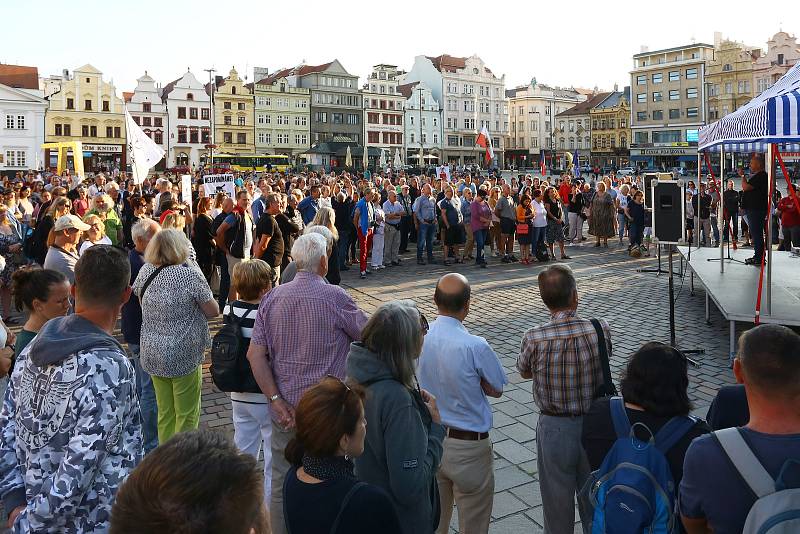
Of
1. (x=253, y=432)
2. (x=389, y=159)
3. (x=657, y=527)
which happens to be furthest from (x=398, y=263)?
(x=389, y=159)

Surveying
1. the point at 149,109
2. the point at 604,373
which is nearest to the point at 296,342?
the point at 604,373

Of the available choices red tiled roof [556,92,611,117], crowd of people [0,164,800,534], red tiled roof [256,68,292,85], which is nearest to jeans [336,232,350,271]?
crowd of people [0,164,800,534]

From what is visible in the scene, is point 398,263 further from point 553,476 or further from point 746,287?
point 553,476

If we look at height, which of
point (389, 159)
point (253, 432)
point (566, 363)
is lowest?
point (253, 432)

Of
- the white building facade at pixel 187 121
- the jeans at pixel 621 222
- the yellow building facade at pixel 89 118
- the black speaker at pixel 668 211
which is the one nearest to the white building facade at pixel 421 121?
the white building facade at pixel 187 121

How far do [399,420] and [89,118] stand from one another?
82.0 m

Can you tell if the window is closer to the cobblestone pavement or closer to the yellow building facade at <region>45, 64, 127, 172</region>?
the yellow building facade at <region>45, 64, 127, 172</region>

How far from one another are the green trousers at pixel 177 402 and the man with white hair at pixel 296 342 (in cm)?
108

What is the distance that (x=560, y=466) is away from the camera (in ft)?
12.2

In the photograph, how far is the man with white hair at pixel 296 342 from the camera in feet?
13.6

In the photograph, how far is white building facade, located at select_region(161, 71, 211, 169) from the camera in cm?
8100

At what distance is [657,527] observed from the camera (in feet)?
8.82

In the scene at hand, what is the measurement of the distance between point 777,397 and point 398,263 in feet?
46.3

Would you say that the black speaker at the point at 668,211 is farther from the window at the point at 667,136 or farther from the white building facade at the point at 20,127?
the window at the point at 667,136
